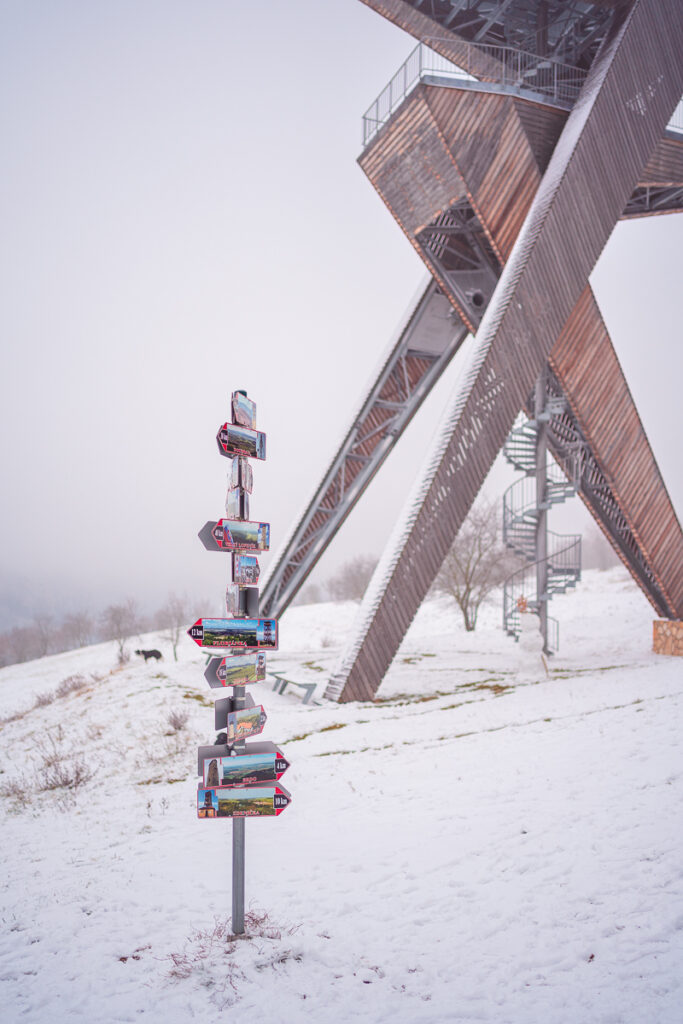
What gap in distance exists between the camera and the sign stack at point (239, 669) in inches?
147

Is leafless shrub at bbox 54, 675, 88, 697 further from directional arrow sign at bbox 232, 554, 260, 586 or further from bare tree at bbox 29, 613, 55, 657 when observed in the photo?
bare tree at bbox 29, 613, 55, 657

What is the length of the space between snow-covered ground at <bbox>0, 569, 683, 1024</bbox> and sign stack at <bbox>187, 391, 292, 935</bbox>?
65 cm

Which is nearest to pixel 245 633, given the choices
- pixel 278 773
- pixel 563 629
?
pixel 278 773

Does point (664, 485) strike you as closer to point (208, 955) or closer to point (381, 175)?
point (381, 175)

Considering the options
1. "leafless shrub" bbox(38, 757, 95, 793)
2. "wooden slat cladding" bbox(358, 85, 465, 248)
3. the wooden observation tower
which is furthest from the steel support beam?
"leafless shrub" bbox(38, 757, 95, 793)

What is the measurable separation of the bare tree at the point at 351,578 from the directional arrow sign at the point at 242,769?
44.7 metres

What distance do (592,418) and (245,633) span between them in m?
12.0

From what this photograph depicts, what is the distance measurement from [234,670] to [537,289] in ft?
35.0

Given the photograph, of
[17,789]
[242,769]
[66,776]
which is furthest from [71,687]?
[242,769]

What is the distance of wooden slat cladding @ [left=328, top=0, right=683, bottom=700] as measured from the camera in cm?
1093

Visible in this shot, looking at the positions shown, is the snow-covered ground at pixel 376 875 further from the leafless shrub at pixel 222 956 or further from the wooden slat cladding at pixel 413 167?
the wooden slat cladding at pixel 413 167

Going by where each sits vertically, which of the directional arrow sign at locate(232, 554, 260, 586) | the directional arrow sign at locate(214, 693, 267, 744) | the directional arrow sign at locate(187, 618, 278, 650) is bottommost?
the directional arrow sign at locate(214, 693, 267, 744)

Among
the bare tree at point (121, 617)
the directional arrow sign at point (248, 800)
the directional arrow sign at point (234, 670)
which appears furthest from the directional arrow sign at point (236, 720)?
the bare tree at point (121, 617)

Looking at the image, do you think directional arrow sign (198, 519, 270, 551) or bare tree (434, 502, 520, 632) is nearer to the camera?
directional arrow sign (198, 519, 270, 551)
